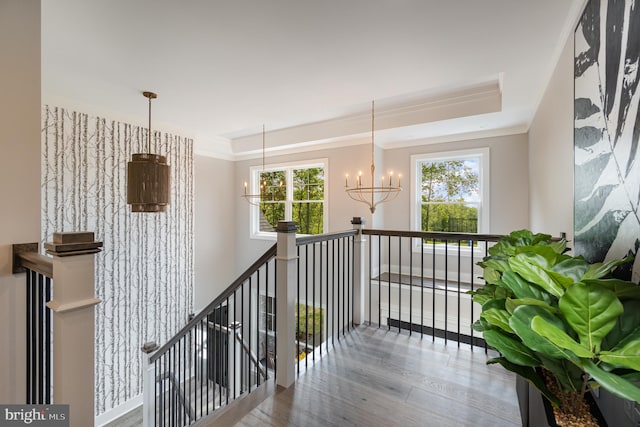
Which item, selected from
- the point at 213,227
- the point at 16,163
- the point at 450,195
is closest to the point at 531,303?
the point at 16,163

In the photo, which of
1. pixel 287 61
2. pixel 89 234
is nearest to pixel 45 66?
pixel 287 61

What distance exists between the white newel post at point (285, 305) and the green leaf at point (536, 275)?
4.50 ft

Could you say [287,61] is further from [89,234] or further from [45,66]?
[45,66]

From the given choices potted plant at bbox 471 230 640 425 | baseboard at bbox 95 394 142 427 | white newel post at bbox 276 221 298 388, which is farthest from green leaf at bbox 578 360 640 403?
baseboard at bbox 95 394 142 427

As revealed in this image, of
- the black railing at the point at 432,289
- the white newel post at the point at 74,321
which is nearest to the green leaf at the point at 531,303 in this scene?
the white newel post at the point at 74,321

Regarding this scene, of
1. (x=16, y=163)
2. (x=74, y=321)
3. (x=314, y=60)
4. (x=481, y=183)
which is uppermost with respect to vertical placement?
(x=314, y=60)

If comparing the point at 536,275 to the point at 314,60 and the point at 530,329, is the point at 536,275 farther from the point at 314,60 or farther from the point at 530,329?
the point at 314,60

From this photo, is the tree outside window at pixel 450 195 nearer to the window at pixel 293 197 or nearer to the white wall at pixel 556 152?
the white wall at pixel 556 152

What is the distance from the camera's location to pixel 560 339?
578 millimetres

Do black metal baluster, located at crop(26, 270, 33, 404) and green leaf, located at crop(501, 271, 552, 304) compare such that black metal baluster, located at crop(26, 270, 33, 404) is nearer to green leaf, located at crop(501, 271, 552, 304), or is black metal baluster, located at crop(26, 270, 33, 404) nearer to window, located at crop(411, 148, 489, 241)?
green leaf, located at crop(501, 271, 552, 304)

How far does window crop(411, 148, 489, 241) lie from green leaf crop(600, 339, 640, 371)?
12.4 ft

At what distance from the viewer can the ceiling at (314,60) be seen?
182 centimetres

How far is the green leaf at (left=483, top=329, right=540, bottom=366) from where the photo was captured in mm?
705

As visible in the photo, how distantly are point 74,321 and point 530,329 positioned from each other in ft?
4.63
